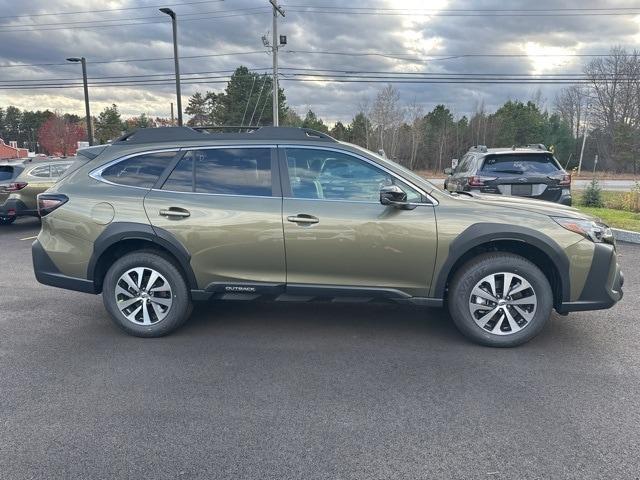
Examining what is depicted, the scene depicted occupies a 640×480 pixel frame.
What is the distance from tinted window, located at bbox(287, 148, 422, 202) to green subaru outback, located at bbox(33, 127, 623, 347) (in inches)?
0.4

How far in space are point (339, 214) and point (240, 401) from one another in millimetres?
1708

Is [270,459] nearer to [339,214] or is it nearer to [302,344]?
[302,344]

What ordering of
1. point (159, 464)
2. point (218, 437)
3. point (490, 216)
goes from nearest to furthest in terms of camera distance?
point (159, 464)
point (218, 437)
point (490, 216)

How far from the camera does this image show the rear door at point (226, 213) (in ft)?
13.6

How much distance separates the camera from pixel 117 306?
14.3 feet

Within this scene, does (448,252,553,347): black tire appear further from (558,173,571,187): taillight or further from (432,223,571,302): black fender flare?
(558,173,571,187): taillight

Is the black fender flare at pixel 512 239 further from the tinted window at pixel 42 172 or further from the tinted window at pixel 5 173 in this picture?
the tinted window at pixel 5 173

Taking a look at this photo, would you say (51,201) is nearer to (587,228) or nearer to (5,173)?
(587,228)

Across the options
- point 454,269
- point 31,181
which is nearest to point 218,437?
point 454,269

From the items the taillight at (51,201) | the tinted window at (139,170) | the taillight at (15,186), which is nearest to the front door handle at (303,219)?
the tinted window at (139,170)

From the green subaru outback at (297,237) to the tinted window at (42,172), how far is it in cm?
752

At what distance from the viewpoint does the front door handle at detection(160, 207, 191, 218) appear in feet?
13.9

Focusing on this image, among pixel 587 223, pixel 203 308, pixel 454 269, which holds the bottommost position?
pixel 203 308

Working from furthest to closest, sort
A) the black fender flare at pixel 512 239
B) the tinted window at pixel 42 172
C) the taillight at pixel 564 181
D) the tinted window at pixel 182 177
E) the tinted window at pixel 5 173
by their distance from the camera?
A: the tinted window at pixel 42 172, the tinted window at pixel 5 173, the taillight at pixel 564 181, the tinted window at pixel 182 177, the black fender flare at pixel 512 239
